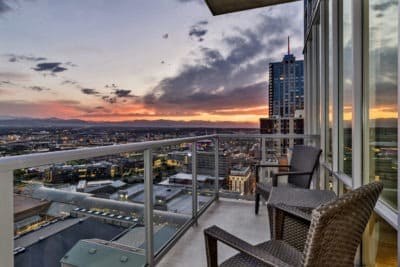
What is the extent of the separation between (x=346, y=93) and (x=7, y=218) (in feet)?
9.35

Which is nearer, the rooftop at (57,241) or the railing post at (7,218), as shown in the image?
the railing post at (7,218)

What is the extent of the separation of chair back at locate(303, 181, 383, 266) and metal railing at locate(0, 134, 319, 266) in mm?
1156

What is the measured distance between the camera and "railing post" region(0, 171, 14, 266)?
0.96m

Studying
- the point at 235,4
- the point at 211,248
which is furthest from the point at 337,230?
the point at 235,4

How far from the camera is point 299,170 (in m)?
3.54

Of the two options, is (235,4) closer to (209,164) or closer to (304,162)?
(209,164)

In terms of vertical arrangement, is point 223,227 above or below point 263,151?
below

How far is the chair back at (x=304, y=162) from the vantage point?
10.7ft

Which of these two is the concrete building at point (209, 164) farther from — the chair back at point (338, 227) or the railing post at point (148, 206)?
the chair back at point (338, 227)

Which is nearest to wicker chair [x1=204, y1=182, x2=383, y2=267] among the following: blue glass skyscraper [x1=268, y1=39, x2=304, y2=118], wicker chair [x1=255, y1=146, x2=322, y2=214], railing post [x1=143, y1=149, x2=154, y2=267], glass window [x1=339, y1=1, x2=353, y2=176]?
railing post [x1=143, y1=149, x2=154, y2=267]

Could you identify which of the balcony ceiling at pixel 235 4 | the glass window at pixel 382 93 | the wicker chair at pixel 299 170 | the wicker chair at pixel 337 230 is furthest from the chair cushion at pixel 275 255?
the balcony ceiling at pixel 235 4

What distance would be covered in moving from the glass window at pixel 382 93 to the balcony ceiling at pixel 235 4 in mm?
3202

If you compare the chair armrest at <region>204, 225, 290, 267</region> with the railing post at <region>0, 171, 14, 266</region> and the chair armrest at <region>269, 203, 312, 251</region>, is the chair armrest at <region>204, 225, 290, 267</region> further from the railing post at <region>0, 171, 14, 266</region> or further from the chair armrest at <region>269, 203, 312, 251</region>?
the railing post at <region>0, 171, 14, 266</region>

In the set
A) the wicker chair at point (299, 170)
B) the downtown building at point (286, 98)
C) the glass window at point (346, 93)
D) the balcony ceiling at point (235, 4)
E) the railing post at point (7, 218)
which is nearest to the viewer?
the railing post at point (7, 218)
